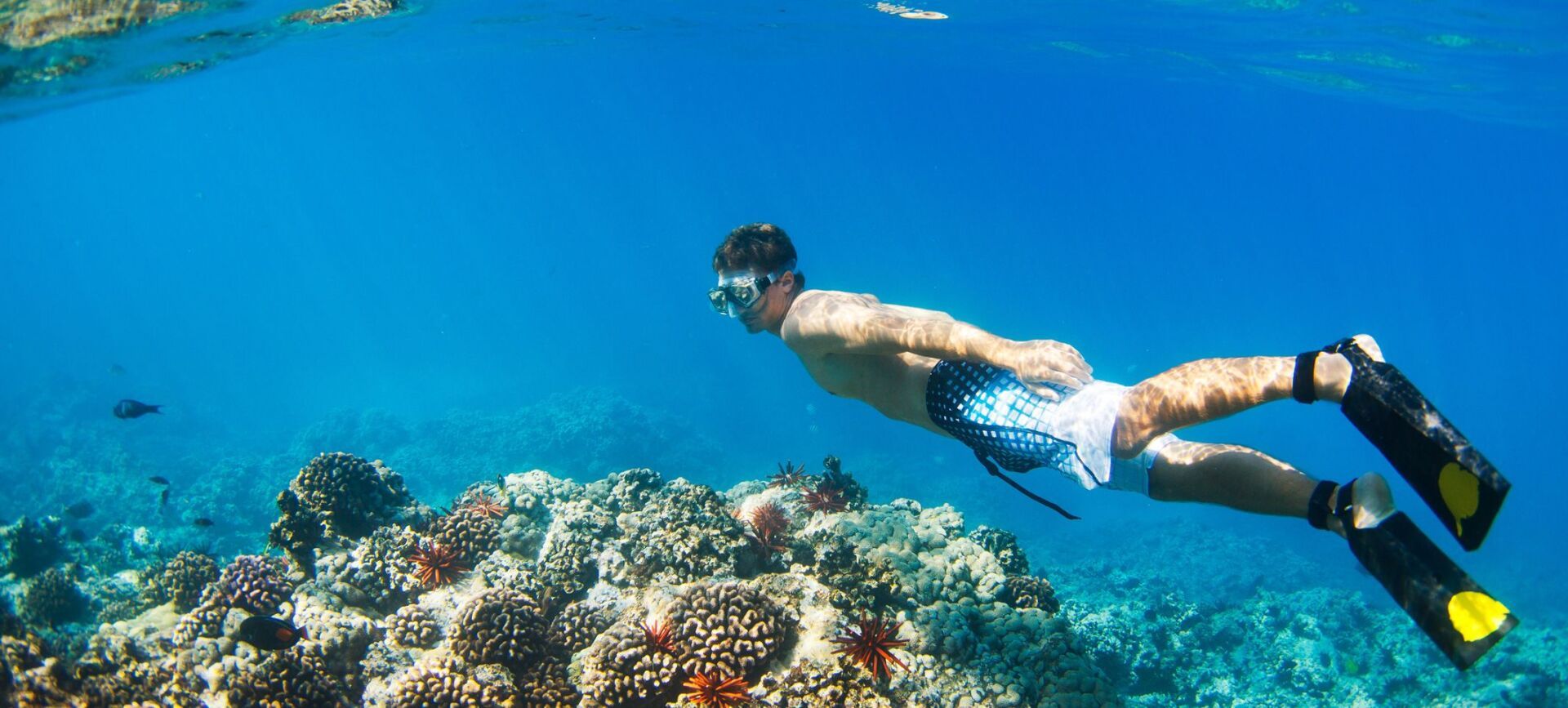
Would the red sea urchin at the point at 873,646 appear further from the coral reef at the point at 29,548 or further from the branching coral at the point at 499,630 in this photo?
the coral reef at the point at 29,548

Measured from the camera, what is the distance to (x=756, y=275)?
4.96 meters

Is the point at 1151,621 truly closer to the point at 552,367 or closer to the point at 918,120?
the point at 552,367

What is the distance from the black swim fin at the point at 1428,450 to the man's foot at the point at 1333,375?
0.11ft

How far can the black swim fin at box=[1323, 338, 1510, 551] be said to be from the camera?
2.94 m

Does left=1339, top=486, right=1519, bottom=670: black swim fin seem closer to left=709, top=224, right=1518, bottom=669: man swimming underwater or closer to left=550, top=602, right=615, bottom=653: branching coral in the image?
left=709, top=224, right=1518, bottom=669: man swimming underwater

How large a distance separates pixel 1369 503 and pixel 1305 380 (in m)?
0.62

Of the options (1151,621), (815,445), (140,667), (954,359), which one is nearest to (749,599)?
(954,359)

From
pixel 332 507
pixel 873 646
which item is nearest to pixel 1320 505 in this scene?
pixel 873 646

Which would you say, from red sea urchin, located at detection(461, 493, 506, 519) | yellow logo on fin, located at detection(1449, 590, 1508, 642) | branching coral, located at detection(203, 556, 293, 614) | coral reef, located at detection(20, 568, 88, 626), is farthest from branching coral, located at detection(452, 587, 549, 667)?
coral reef, located at detection(20, 568, 88, 626)

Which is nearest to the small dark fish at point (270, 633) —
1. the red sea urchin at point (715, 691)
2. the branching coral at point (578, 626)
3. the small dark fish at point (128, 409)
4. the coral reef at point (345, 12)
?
the branching coral at point (578, 626)


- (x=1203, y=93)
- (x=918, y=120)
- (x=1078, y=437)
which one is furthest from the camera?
(x=918, y=120)

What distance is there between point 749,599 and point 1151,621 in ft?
34.6

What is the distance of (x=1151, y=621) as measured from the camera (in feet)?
41.3

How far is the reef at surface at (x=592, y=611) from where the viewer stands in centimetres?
447
